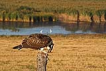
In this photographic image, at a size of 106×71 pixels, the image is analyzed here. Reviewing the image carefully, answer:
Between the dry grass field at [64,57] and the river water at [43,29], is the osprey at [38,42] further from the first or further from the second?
the river water at [43,29]

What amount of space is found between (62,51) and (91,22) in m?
24.6

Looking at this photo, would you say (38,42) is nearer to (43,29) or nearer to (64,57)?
(64,57)

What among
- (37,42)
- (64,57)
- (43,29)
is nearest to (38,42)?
(37,42)

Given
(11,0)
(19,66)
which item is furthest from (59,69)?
(11,0)

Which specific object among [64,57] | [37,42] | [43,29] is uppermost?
[37,42]

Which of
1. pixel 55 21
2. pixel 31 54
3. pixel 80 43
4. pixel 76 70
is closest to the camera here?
pixel 76 70

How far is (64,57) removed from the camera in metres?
18.2

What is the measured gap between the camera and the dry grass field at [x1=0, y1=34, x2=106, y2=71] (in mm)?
15148

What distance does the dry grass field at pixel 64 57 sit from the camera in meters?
15.1

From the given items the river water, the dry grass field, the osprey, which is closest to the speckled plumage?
the osprey

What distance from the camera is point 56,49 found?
21469 mm

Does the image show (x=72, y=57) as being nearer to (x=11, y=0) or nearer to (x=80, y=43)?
(x=80, y=43)

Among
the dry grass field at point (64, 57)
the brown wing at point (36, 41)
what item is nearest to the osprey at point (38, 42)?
the brown wing at point (36, 41)

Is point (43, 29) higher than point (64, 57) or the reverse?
the reverse
